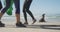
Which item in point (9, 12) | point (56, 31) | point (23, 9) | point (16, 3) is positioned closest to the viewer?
point (56, 31)

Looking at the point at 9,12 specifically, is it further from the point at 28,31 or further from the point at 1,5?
the point at 28,31

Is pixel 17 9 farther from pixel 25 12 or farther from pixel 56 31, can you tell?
pixel 56 31

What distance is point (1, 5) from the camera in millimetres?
4992

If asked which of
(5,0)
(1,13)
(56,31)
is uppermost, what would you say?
(5,0)

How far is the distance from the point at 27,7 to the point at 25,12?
0.18 m

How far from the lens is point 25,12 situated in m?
5.21

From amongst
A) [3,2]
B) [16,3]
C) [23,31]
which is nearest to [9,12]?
[3,2]

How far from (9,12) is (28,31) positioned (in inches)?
67.1

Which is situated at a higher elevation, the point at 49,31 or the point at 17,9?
the point at 17,9

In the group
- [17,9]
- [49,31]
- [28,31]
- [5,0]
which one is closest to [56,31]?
[49,31]

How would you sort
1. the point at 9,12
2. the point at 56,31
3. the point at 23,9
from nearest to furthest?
the point at 56,31
the point at 23,9
the point at 9,12

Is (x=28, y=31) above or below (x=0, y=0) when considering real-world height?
below

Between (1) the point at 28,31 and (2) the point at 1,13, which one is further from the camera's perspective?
(2) the point at 1,13

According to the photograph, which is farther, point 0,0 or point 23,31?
point 0,0
